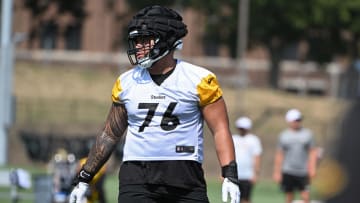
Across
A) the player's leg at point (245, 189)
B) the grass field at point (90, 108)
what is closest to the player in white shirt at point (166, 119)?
the player's leg at point (245, 189)

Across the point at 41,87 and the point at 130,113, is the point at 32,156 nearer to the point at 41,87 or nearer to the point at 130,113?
the point at 41,87

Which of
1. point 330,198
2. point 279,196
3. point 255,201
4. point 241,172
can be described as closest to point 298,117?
point 241,172

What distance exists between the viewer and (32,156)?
3297 cm

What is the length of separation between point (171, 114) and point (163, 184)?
1.35 ft

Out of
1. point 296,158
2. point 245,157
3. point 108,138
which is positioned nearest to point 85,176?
point 108,138

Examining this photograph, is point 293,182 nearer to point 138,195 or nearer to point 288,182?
point 288,182

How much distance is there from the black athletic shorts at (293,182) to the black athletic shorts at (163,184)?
10.6 meters

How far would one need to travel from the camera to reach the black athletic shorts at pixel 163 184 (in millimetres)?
6184

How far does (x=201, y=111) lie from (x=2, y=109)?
21.0 metres

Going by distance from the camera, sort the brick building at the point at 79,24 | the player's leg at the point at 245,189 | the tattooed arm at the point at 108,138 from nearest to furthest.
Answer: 1. the tattooed arm at the point at 108,138
2. the player's leg at the point at 245,189
3. the brick building at the point at 79,24

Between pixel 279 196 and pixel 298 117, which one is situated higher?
pixel 298 117

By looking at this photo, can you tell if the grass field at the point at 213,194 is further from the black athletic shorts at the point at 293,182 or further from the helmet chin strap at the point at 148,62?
the helmet chin strap at the point at 148,62

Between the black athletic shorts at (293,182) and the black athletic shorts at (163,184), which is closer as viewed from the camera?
the black athletic shorts at (163,184)

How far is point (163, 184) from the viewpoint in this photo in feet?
20.3
